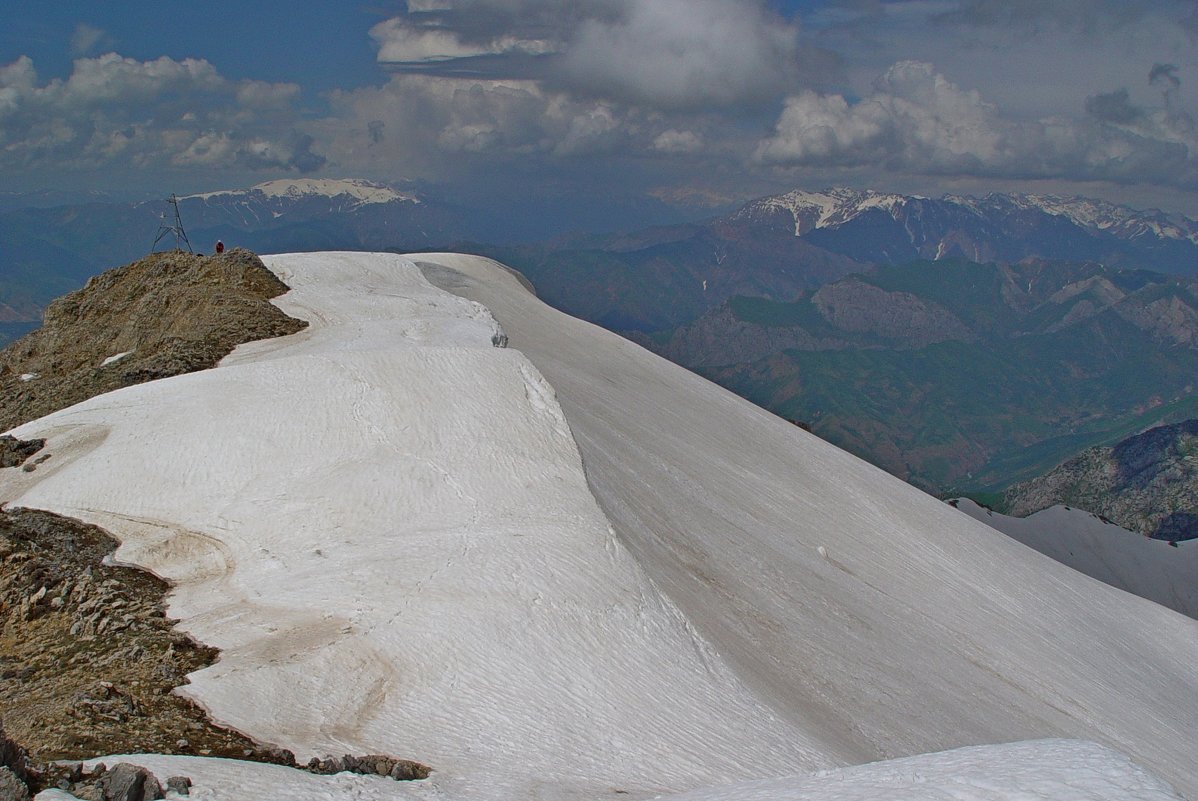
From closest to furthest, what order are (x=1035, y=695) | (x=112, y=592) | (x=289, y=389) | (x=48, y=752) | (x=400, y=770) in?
(x=48, y=752) → (x=400, y=770) → (x=112, y=592) → (x=289, y=389) → (x=1035, y=695)

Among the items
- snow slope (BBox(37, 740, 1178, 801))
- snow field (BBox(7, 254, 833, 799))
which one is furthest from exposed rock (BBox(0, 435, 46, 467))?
snow slope (BBox(37, 740, 1178, 801))

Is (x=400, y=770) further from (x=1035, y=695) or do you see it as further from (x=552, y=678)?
(x=1035, y=695)

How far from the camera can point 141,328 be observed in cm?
4119

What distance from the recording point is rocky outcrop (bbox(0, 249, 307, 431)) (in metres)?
34.1

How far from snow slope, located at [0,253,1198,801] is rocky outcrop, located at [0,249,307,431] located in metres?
1.74

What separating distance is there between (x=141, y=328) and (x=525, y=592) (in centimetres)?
2998

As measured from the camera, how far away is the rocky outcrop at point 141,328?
34.1m

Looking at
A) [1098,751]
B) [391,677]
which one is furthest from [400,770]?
[1098,751]

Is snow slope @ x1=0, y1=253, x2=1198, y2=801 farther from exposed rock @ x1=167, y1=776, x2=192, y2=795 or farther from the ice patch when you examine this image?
the ice patch

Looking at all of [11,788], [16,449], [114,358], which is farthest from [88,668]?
[114,358]

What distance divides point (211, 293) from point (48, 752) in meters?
31.7

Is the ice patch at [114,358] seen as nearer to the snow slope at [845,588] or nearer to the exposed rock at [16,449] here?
the exposed rock at [16,449]

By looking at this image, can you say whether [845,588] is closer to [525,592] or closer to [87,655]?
[525,592]

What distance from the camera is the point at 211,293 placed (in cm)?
4069
